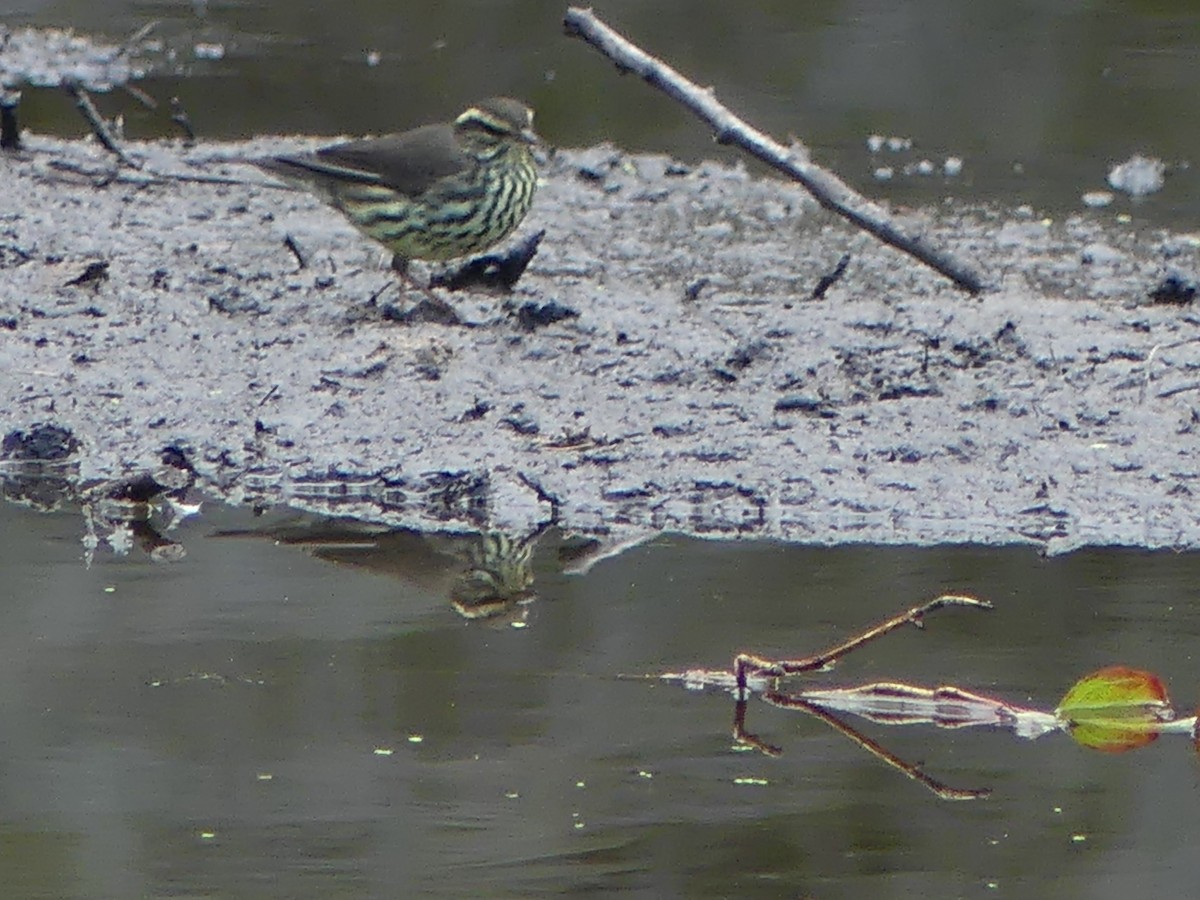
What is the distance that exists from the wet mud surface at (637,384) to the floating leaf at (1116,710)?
1.15 metres

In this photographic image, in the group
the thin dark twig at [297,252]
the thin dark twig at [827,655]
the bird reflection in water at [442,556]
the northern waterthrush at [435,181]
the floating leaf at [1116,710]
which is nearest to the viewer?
the floating leaf at [1116,710]

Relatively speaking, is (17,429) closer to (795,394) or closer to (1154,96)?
(795,394)

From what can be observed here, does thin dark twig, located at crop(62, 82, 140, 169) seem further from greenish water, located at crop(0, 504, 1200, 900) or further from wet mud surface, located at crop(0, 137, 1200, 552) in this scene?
greenish water, located at crop(0, 504, 1200, 900)

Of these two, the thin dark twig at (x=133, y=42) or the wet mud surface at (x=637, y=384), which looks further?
the thin dark twig at (x=133, y=42)

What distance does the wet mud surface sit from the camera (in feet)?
17.9

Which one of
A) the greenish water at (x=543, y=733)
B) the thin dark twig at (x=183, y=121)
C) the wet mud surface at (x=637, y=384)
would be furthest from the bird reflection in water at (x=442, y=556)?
the thin dark twig at (x=183, y=121)

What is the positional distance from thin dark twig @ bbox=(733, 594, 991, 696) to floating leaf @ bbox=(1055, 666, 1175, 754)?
0.35 metres

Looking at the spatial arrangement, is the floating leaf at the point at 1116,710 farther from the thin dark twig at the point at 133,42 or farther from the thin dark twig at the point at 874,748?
the thin dark twig at the point at 133,42

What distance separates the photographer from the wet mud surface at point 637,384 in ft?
17.9

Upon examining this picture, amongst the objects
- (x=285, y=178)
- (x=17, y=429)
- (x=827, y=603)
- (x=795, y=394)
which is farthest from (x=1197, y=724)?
(x=285, y=178)

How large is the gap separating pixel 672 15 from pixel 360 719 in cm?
1240

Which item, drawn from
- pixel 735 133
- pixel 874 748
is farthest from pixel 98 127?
pixel 874 748

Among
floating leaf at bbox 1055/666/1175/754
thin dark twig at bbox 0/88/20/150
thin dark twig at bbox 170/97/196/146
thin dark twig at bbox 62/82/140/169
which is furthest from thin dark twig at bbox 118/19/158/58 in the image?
floating leaf at bbox 1055/666/1175/754

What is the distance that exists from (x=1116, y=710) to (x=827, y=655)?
1.63 ft
